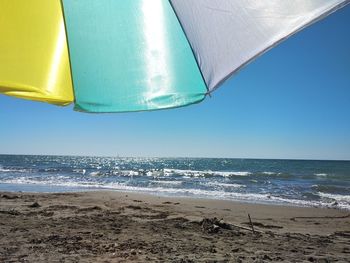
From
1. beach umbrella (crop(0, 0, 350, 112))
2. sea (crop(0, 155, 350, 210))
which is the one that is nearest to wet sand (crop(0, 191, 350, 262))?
beach umbrella (crop(0, 0, 350, 112))

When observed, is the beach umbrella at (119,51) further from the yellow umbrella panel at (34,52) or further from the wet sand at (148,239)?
the wet sand at (148,239)

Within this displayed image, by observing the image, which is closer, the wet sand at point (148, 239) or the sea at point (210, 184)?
the wet sand at point (148, 239)

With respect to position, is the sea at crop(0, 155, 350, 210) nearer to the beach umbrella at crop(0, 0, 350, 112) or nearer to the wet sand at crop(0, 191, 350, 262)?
the wet sand at crop(0, 191, 350, 262)


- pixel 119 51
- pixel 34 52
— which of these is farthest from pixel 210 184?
pixel 34 52

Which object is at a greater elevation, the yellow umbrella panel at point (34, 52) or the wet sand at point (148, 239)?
the yellow umbrella panel at point (34, 52)

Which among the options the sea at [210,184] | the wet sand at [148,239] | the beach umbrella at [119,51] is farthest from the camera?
the sea at [210,184]

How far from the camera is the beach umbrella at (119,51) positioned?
2025 mm

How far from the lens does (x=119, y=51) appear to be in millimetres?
2312

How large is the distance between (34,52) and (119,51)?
48 cm

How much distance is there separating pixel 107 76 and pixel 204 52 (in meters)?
0.62

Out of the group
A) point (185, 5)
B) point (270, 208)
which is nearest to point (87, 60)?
point (185, 5)

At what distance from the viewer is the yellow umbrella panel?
2.09m

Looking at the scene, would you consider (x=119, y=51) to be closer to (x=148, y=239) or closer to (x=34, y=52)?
(x=34, y=52)

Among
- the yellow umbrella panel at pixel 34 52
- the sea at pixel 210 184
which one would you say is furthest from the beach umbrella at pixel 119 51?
the sea at pixel 210 184
